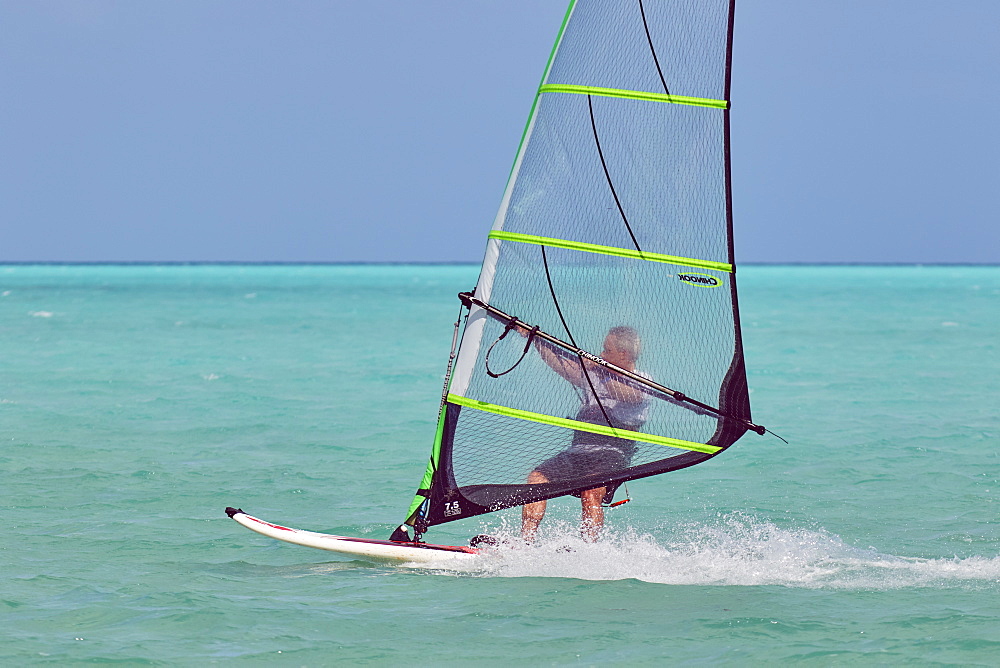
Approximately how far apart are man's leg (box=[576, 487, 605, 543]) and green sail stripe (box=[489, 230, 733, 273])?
1.79 metres

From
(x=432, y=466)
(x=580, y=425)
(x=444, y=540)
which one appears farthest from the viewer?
(x=444, y=540)

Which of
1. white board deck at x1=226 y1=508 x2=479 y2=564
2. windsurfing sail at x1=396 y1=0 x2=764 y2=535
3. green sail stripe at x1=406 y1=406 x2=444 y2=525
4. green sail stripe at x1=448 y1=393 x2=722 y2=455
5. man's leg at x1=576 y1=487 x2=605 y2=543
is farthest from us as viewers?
man's leg at x1=576 y1=487 x2=605 y2=543

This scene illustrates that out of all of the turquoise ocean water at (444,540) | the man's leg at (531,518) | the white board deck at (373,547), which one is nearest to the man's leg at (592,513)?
the turquoise ocean water at (444,540)

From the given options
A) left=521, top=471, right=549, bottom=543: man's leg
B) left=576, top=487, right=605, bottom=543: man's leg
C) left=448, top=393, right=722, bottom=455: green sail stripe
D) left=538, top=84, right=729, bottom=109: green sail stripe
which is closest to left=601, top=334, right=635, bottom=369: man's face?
left=448, top=393, right=722, bottom=455: green sail stripe

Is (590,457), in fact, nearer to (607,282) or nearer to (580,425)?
(580,425)

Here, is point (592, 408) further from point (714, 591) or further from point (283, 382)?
point (283, 382)

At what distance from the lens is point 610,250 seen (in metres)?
8.75

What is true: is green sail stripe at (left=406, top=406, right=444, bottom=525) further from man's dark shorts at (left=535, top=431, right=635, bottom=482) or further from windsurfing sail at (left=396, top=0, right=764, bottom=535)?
man's dark shorts at (left=535, top=431, right=635, bottom=482)

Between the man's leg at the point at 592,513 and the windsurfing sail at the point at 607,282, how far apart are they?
19cm

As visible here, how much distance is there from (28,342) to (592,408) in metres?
27.7

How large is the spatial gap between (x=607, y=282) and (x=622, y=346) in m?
0.49

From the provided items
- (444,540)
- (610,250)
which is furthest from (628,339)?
(444,540)

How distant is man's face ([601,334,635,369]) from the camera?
9000 mm

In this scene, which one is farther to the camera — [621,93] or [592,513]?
[592,513]
